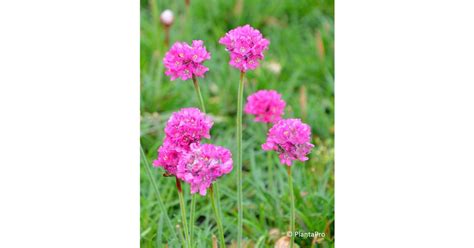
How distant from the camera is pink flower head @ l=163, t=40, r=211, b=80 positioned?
142 cm

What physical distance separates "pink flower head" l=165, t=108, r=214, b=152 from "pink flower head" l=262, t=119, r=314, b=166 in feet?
0.46

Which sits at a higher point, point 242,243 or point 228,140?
point 228,140

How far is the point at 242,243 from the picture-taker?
5.45ft

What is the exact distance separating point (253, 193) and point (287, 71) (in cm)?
60

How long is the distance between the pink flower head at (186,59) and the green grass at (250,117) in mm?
404

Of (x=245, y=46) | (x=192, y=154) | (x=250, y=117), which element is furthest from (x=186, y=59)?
(x=250, y=117)

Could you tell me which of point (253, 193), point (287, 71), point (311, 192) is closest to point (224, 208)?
point (253, 193)

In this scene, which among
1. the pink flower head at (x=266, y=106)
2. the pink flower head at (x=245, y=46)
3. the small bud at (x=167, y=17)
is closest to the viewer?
the pink flower head at (x=245, y=46)

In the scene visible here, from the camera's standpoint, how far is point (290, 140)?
4.53ft

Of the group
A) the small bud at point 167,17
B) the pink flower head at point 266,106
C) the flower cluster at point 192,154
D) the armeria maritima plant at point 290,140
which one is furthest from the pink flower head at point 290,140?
the small bud at point 167,17

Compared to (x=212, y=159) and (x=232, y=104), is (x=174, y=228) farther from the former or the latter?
(x=232, y=104)

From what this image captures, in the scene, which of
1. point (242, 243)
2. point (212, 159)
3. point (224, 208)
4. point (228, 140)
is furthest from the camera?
point (228, 140)

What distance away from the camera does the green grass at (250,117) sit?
5.72 feet

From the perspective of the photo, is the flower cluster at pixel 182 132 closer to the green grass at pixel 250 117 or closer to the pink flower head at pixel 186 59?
the pink flower head at pixel 186 59
